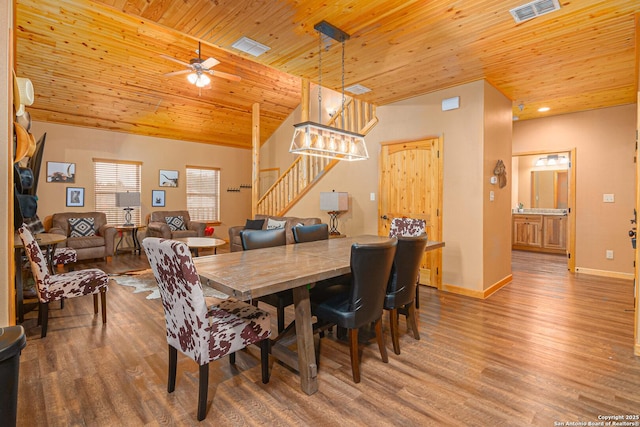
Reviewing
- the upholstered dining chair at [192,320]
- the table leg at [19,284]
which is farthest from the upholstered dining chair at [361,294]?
the table leg at [19,284]

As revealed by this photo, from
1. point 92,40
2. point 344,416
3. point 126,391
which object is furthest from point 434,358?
point 92,40

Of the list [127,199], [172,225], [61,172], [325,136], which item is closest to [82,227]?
[127,199]

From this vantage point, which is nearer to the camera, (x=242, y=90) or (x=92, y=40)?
(x=92, y=40)

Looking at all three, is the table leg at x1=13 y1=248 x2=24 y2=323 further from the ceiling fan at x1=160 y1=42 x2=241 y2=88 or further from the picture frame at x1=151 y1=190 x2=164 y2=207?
the picture frame at x1=151 y1=190 x2=164 y2=207

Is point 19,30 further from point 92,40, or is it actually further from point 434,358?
point 434,358

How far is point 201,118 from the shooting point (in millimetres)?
7652

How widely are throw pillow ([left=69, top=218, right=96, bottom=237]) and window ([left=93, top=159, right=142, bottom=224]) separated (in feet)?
2.33

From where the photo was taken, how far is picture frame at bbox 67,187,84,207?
6.72 metres

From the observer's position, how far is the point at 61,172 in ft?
21.6

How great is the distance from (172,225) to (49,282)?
454cm

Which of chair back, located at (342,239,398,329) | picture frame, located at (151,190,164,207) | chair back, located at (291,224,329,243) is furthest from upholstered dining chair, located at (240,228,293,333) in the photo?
picture frame, located at (151,190,164,207)

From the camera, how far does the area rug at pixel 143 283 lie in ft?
14.0

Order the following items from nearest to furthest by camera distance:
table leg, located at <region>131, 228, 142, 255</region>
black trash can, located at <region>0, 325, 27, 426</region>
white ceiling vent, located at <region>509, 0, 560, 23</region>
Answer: black trash can, located at <region>0, 325, 27, 426</region> → white ceiling vent, located at <region>509, 0, 560, 23</region> → table leg, located at <region>131, 228, 142, 255</region>

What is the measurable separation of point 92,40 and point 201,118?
112 inches
